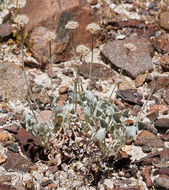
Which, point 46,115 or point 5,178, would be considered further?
point 46,115

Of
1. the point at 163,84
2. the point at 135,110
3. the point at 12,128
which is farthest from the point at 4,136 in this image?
the point at 163,84

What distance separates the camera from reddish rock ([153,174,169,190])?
3703mm

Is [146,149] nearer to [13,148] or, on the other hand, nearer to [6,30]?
[13,148]

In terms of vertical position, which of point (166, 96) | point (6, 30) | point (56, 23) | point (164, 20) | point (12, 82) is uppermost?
point (56, 23)

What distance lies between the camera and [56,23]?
6016 mm

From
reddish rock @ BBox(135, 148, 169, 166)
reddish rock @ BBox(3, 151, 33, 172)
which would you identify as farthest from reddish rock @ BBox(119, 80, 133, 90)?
reddish rock @ BBox(3, 151, 33, 172)

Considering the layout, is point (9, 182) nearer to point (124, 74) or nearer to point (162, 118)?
point (162, 118)

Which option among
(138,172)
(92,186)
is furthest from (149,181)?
(92,186)

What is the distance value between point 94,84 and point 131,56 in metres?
0.91

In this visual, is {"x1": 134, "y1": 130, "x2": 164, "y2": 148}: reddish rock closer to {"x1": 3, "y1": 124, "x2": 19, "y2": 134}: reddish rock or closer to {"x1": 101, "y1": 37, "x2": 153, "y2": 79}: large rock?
{"x1": 101, "y1": 37, "x2": 153, "y2": 79}: large rock

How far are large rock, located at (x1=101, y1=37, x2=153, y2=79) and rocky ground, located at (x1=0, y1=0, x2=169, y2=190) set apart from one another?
0.02 m

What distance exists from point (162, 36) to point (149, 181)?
3.31m

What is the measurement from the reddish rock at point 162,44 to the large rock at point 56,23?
118 cm

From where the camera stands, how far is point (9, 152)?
4.12 metres
